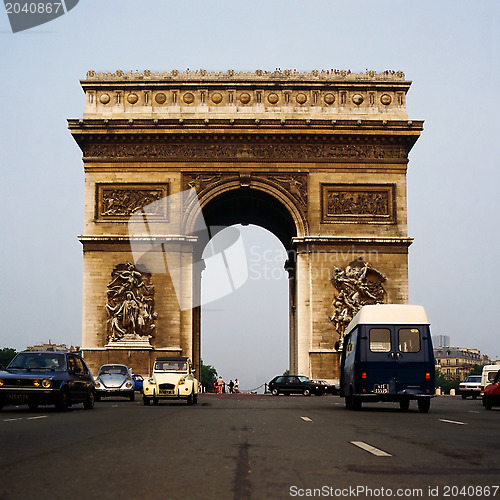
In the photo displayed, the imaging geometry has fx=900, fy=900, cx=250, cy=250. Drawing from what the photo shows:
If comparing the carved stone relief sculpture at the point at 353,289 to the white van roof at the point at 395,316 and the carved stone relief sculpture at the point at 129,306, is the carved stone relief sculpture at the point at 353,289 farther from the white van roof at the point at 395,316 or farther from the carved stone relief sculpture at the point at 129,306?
the white van roof at the point at 395,316

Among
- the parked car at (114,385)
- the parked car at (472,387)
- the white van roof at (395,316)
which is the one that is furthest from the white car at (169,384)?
the parked car at (472,387)

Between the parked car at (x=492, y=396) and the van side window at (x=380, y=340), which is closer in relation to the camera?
the van side window at (x=380, y=340)

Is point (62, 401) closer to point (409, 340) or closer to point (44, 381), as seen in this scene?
point (44, 381)

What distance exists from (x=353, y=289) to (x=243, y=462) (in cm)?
3902

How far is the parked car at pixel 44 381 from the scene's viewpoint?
22047 millimetres

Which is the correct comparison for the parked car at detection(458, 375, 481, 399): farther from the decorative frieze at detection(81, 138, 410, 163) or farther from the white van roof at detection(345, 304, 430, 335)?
the white van roof at detection(345, 304, 430, 335)

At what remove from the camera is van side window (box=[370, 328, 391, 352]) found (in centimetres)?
2598

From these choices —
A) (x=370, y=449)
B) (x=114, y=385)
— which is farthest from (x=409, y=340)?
(x=370, y=449)

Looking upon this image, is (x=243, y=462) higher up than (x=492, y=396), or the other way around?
(x=492, y=396)

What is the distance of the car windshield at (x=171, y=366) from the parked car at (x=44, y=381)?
279 inches

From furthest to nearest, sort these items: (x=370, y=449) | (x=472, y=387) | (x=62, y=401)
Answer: (x=472, y=387), (x=62, y=401), (x=370, y=449)

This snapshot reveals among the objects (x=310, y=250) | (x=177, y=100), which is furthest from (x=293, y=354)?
(x=177, y=100)

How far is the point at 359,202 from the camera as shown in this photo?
49750 millimetres

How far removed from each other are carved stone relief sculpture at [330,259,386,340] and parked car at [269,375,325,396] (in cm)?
301
